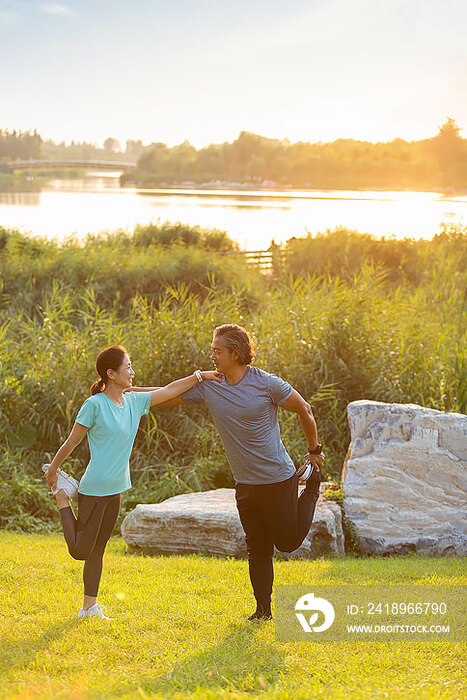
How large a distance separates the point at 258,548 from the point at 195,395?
39.9 inches

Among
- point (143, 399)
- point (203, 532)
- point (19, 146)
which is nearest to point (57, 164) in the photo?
point (19, 146)

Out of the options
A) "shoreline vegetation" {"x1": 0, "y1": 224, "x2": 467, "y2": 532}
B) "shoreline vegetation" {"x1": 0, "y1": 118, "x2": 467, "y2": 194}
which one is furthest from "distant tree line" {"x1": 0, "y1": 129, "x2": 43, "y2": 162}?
"shoreline vegetation" {"x1": 0, "y1": 224, "x2": 467, "y2": 532}

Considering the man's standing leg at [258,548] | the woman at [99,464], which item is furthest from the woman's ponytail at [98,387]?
the man's standing leg at [258,548]

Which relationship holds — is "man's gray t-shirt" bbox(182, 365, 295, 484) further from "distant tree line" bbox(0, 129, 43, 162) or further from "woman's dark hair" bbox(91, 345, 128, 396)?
"distant tree line" bbox(0, 129, 43, 162)

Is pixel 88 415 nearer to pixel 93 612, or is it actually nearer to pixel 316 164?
pixel 93 612

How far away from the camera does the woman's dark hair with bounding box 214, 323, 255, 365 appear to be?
4.43m

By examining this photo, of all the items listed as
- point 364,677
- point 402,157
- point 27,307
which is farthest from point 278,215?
point 364,677

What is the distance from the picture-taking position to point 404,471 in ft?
23.9

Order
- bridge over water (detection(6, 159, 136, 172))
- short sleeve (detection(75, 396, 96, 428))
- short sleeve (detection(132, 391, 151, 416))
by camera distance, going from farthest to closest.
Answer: bridge over water (detection(6, 159, 136, 172))
short sleeve (detection(132, 391, 151, 416))
short sleeve (detection(75, 396, 96, 428))

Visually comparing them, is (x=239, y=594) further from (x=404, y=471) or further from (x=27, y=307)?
(x=27, y=307)

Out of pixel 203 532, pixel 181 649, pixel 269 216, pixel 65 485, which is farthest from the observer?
pixel 269 216

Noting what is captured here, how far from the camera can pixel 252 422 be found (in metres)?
4.44

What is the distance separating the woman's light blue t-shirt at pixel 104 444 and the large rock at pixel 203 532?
2.33 m

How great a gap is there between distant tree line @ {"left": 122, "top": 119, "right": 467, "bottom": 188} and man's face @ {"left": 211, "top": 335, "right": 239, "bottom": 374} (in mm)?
24396
